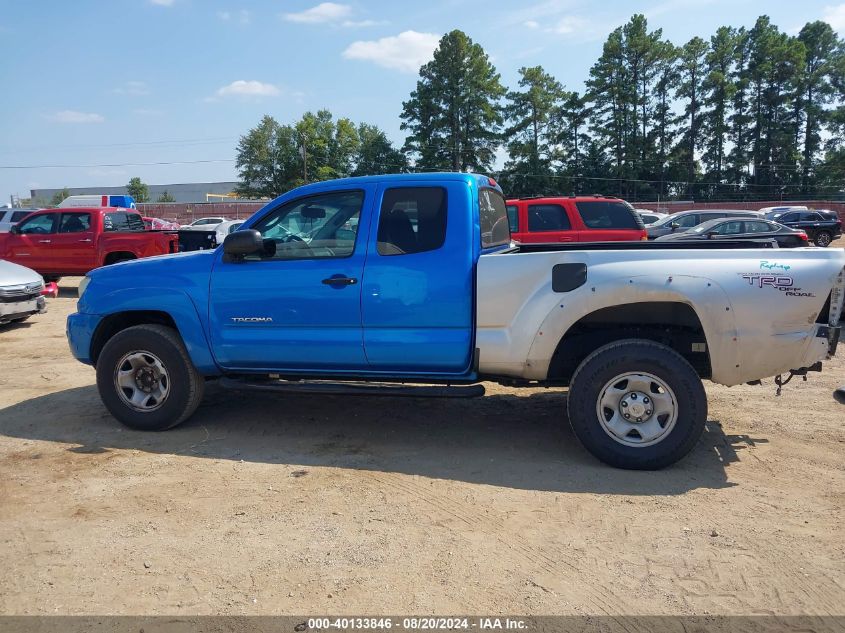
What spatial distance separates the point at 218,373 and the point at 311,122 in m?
71.0

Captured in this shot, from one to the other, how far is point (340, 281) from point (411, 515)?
1.81 metres

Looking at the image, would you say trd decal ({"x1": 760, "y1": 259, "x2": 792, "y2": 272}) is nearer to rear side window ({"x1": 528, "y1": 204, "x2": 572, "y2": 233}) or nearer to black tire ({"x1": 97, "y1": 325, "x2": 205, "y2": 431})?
black tire ({"x1": 97, "y1": 325, "x2": 205, "y2": 431})

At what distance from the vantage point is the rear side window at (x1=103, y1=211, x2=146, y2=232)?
14.6m

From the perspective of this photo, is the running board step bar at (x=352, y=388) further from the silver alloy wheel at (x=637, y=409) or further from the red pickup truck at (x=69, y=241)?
the red pickup truck at (x=69, y=241)

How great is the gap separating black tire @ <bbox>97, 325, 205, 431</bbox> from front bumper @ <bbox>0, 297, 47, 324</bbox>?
576cm

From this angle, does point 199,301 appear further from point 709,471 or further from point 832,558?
point 832,558

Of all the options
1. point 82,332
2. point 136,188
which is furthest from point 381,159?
point 82,332

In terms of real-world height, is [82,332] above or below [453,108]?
A: below

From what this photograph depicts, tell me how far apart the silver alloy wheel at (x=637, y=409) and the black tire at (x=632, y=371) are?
25 mm

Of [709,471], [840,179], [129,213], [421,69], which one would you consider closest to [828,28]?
[840,179]

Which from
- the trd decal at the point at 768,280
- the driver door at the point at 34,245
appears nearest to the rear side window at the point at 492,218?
the trd decal at the point at 768,280

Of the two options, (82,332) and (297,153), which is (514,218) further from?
(297,153)

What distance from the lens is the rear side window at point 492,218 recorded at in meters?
5.02

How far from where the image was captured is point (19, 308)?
996 centimetres
